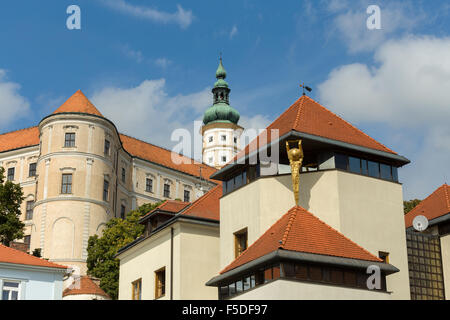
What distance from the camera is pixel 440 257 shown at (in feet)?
109

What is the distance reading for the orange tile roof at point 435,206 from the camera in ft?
113

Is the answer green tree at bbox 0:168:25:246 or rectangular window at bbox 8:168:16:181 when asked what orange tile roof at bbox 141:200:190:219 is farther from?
rectangular window at bbox 8:168:16:181

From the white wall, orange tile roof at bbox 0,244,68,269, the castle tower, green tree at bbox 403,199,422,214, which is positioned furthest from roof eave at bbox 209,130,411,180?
the castle tower

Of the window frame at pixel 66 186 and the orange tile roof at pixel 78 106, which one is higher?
the orange tile roof at pixel 78 106

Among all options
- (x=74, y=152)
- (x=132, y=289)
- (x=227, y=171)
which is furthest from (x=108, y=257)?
(x=227, y=171)

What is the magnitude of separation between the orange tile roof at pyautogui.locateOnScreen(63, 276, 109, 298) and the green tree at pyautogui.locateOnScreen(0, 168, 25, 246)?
581 centimetres

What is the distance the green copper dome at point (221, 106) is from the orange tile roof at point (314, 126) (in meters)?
91.8

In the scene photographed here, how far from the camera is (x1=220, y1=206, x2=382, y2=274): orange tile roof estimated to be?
26203 millimetres

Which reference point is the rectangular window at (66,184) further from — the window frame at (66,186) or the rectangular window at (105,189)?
the rectangular window at (105,189)

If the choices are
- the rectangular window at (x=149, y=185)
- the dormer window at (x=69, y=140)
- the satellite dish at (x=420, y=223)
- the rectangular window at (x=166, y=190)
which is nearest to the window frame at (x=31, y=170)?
the dormer window at (x=69, y=140)

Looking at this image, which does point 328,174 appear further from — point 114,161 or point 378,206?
point 114,161

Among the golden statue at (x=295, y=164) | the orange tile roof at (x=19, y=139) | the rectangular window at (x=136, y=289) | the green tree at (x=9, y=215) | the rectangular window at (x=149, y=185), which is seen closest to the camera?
the golden statue at (x=295, y=164)

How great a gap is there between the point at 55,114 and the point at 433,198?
4574 centimetres
